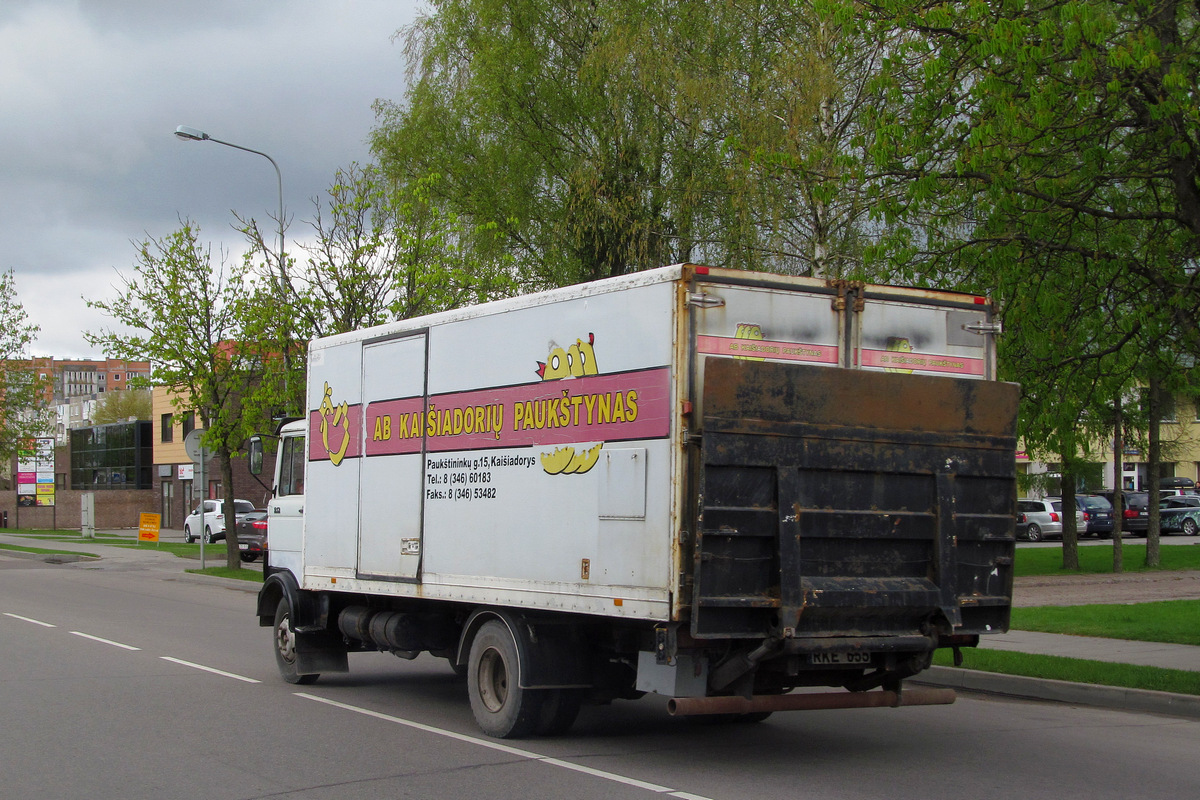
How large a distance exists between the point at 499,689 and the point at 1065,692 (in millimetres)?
5584

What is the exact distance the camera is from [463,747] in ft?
28.1

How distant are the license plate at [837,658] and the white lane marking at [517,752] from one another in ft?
3.92

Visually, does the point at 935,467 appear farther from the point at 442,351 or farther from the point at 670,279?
the point at 442,351

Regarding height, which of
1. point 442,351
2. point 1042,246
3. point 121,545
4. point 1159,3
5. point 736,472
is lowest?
point 121,545

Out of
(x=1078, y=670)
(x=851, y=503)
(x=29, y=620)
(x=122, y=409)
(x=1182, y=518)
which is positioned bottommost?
(x=29, y=620)

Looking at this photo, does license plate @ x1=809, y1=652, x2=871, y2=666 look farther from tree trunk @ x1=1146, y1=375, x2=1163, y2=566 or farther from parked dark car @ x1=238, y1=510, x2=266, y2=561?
parked dark car @ x1=238, y1=510, x2=266, y2=561

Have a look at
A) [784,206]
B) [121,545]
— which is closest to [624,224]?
[784,206]

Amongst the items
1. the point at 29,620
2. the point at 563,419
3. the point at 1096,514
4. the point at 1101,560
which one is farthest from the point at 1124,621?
the point at 1096,514

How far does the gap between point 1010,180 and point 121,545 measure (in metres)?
38.5

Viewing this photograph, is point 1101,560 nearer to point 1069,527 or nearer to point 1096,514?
point 1069,527

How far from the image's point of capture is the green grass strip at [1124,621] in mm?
14500

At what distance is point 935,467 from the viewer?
26.2 feet

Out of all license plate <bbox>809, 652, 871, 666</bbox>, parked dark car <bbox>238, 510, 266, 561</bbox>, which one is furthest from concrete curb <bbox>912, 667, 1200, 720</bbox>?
parked dark car <bbox>238, 510, 266, 561</bbox>

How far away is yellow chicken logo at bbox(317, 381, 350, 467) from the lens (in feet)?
36.4
